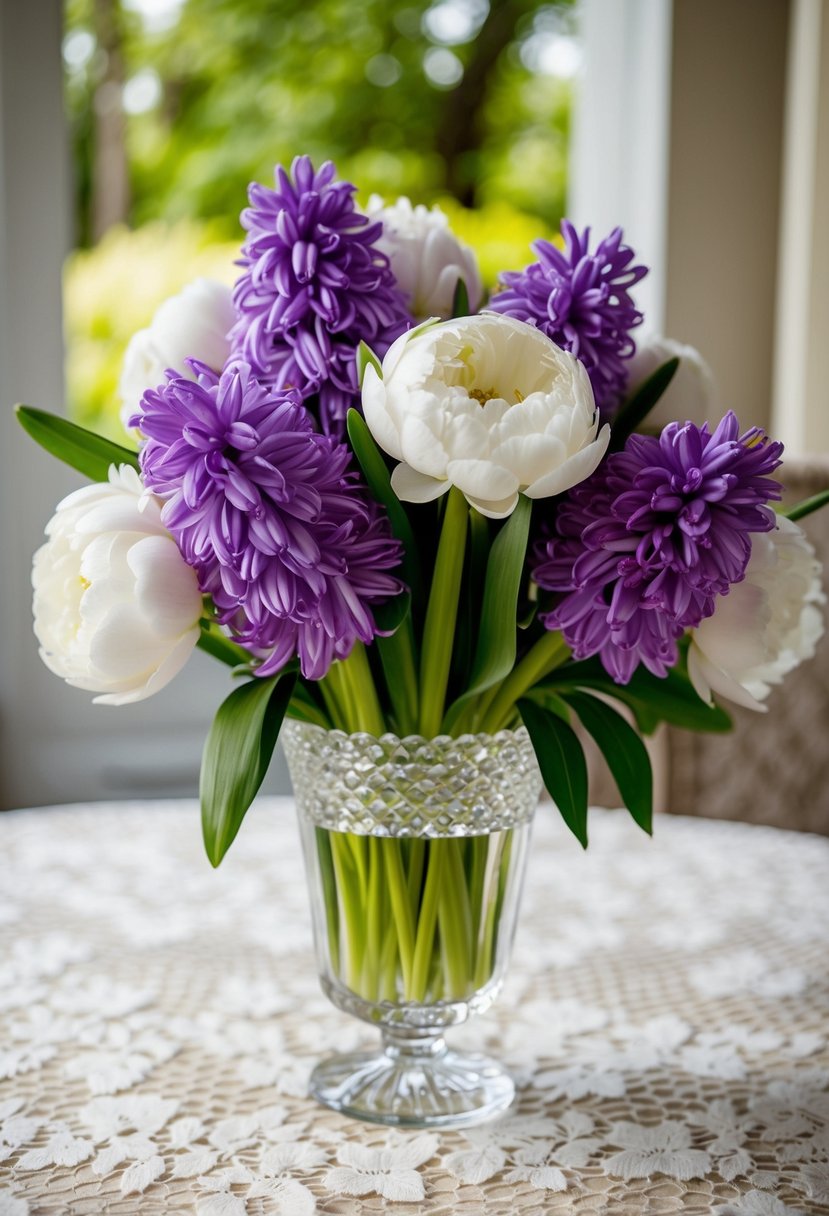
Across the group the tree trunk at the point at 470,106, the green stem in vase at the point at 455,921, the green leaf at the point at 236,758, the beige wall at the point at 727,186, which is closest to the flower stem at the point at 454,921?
the green stem in vase at the point at 455,921

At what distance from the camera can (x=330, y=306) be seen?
540 millimetres

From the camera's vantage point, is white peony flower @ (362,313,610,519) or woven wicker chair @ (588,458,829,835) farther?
woven wicker chair @ (588,458,829,835)

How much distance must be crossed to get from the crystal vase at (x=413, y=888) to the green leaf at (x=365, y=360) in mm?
184

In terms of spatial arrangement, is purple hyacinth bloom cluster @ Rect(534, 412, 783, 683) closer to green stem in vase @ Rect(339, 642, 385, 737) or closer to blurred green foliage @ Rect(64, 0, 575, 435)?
green stem in vase @ Rect(339, 642, 385, 737)

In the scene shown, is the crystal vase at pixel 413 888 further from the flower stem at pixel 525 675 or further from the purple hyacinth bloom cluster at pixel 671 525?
the purple hyacinth bloom cluster at pixel 671 525

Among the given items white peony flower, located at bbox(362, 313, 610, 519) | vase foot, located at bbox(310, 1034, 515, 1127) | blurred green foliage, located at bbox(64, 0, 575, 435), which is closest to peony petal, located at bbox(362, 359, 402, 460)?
white peony flower, located at bbox(362, 313, 610, 519)

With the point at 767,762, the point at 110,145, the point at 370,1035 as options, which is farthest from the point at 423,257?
the point at 110,145

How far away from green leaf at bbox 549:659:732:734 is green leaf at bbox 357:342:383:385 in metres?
0.20

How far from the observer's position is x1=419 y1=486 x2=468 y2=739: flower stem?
0.55 meters

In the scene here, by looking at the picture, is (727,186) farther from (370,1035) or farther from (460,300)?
(370,1035)

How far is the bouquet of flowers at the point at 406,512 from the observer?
477 millimetres

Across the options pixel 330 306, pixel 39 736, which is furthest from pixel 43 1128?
pixel 39 736

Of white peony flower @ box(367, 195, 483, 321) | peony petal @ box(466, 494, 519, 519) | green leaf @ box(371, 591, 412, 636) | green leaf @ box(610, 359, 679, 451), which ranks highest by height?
white peony flower @ box(367, 195, 483, 321)

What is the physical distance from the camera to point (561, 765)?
22.9 inches
